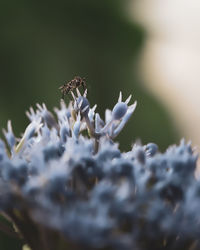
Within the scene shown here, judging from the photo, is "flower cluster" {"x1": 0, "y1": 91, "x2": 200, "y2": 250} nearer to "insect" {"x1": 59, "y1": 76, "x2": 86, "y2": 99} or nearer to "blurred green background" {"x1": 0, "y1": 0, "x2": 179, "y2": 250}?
"insect" {"x1": 59, "y1": 76, "x2": 86, "y2": 99}

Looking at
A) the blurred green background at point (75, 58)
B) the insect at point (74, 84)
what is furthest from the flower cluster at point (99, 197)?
the blurred green background at point (75, 58)

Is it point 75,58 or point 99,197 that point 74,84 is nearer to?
point 99,197

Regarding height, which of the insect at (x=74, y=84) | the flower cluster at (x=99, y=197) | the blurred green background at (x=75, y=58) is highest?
the blurred green background at (x=75, y=58)

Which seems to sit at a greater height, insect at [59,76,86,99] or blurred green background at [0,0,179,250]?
blurred green background at [0,0,179,250]

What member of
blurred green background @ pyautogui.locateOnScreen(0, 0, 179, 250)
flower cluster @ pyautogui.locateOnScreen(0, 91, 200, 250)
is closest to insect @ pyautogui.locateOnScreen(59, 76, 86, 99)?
flower cluster @ pyautogui.locateOnScreen(0, 91, 200, 250)

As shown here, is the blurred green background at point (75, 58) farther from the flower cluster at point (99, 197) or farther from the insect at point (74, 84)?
the flower cluster at point (99, 197)

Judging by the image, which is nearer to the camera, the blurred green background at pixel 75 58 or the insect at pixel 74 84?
the insect at pixel 74 84

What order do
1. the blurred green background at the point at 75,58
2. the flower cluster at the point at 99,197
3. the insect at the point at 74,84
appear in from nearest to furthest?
the flower cluster at the point at 99,197
the insect at the point at 74,84
the blurred green background at the point at 75,58
